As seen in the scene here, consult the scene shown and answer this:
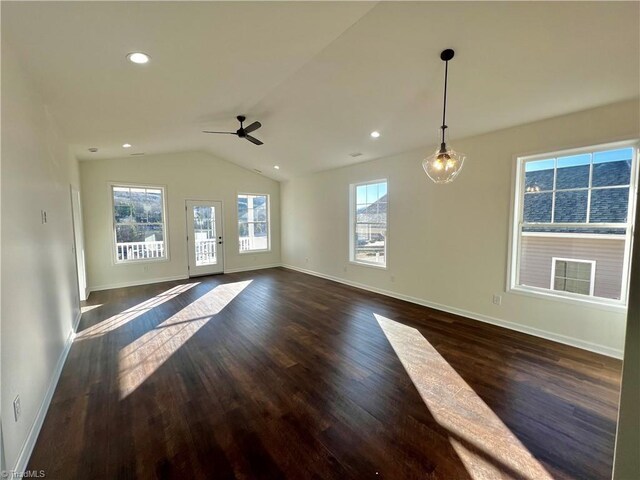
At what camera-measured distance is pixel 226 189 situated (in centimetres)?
743

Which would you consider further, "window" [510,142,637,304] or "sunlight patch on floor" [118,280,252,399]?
"window" [510,142,637,304]

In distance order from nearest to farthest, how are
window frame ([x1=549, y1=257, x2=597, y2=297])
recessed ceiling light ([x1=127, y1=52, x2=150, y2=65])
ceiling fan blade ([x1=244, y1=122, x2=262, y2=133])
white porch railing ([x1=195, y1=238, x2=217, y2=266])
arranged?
recessed ceiling light ([x1=127, y1=52, x2=150, y2=65]), window frame ([x1=549, y1=257, x2=597, y2=297]), ceiling fan blade ([x1=244, y1=122, x2=262, y2=133]), white porch railing ([x1=195, y1=238, x2=217, y2=266])

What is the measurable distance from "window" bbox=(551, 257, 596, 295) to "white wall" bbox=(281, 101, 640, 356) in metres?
0.22

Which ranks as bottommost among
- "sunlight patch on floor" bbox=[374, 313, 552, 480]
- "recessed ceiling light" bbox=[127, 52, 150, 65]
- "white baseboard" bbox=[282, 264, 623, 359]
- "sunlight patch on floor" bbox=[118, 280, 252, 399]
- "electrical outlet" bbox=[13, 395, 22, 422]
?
"sunlight patch on floor" bbox=[374, 313, 552, 480]

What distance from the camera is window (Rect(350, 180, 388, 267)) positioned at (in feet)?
18.1

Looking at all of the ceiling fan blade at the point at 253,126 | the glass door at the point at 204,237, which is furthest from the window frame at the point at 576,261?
the glass door at the point at 204,237

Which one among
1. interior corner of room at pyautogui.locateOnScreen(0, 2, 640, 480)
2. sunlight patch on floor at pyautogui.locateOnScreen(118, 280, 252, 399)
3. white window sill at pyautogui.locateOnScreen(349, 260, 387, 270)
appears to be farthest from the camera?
white window sill at pyautogui.locateOnScreen(349, 260, 387, 270)

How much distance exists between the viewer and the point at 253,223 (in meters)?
8.10

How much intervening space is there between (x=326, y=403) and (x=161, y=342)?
7.40 feet

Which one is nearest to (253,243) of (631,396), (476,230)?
(476,230)

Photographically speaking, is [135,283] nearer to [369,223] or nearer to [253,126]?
[253,126]

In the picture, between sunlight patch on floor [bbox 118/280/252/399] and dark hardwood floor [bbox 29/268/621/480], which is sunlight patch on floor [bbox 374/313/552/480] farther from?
sunlight patch on floor [bbox 118/280/252/399]

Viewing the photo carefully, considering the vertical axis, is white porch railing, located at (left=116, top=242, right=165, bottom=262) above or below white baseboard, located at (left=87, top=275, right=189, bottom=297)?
above

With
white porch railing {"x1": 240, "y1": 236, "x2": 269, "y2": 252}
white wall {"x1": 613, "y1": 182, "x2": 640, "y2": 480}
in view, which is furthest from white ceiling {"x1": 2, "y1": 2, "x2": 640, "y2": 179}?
white porch railing {"x1": 240, "y1": 236, "x2": 269, "y2": 252}
